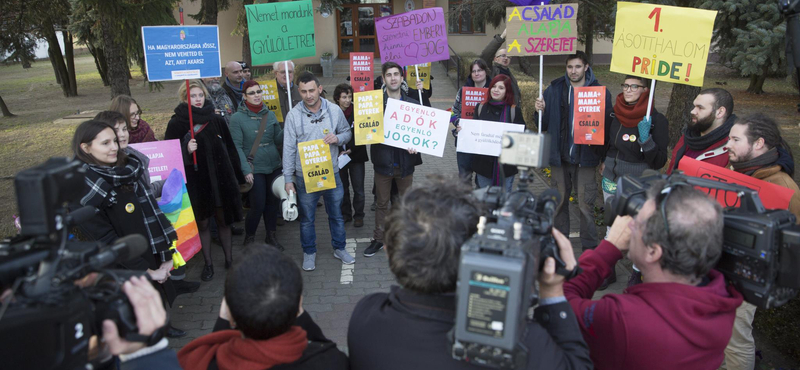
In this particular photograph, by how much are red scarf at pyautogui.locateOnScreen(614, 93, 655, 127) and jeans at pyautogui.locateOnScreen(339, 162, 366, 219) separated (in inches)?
118

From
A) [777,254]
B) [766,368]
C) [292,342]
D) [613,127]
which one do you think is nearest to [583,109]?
[613,127]


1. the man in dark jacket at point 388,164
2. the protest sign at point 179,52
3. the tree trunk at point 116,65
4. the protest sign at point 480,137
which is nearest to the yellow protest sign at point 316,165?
the man in dark jacket at point 388,164

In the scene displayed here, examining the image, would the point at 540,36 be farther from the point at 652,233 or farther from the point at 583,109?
the point at 652,233

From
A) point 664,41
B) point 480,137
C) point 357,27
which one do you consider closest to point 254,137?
point 480,137

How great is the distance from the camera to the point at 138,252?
1.80m

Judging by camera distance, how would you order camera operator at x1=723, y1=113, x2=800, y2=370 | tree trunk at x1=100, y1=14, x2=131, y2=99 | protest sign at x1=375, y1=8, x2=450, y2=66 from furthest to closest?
tree trunk at x1=100, y1=14, x2=131, y2=99
protest sign at x1=375, y1=8, x2=450, y2=66
camera operator at x1=723, y1=113, x2=800, y2=370

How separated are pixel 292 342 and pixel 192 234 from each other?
320cm

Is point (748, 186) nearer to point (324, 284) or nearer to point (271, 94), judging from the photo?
point (324, 284)

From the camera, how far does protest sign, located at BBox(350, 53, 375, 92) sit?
25.2 feet

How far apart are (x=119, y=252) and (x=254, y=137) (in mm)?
4228

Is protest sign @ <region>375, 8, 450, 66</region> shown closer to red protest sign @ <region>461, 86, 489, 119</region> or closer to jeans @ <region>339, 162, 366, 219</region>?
red protest sign @ <region>461, 86, 489, 119</region>

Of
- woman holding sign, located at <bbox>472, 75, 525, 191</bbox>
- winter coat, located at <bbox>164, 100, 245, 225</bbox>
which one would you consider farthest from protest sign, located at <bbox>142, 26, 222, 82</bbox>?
woman holding sign, located at <bbox>472, 75, 525, 191</bbox>

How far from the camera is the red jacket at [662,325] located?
1.94m

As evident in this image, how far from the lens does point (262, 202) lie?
19.3 feet
